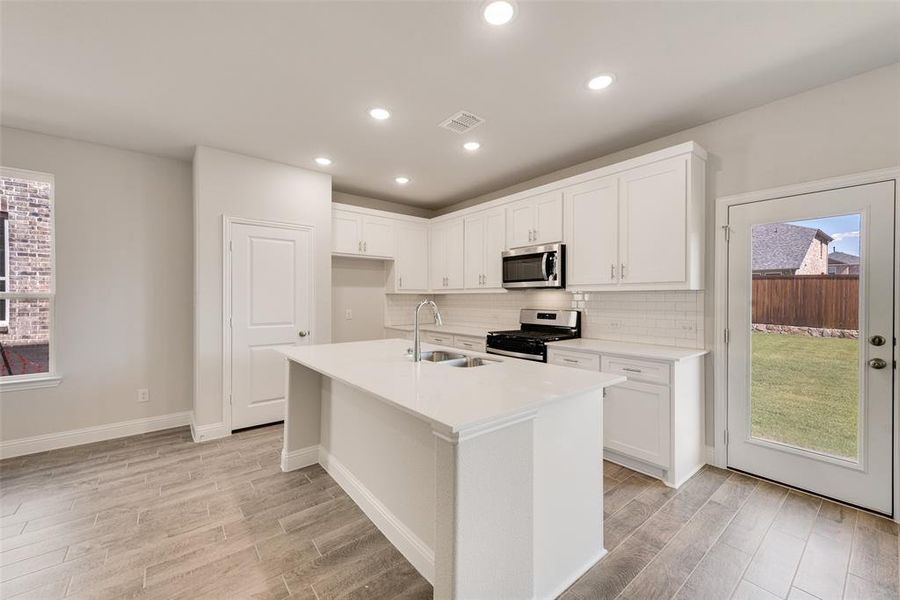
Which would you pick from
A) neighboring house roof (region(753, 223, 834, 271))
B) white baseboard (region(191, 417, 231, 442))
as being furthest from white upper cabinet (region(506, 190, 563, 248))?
white baseboard (region(191, 417, 231, 442))

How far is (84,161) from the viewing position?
10.8ft

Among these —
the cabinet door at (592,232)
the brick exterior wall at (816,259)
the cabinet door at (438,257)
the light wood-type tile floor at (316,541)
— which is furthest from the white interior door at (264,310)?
the brick exterior wall at (816,259)

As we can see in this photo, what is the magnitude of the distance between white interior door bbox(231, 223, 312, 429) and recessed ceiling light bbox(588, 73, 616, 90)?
10.0 ft

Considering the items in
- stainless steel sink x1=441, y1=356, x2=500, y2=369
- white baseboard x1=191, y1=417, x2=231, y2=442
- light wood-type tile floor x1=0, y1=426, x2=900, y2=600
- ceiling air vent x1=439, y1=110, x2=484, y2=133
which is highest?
ceiling air vent x1=439, y1=110, x2=484, y2=133

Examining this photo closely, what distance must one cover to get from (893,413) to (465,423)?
109 inches

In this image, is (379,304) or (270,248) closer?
(270,248)

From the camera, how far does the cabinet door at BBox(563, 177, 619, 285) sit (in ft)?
10.4

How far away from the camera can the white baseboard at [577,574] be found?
1610 millimetres

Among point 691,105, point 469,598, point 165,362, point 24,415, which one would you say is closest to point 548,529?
point 469,598

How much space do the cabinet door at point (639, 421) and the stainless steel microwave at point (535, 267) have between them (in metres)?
1.18

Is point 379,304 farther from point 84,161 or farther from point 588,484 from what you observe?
point 588,484

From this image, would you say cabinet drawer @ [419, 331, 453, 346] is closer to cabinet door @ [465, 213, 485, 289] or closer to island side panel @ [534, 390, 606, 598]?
cabinet door @ [465, 213, 485, 289]

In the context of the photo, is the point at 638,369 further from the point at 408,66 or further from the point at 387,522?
the point at 408,66

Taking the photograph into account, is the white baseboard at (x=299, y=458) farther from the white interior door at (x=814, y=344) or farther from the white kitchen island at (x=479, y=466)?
the white interior door at (x=814, y=344)
